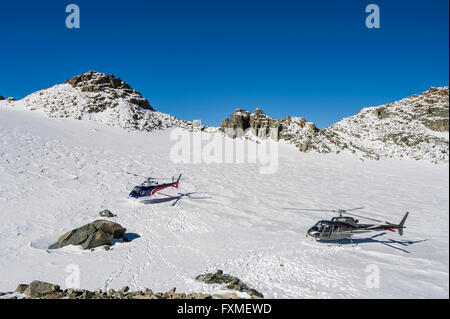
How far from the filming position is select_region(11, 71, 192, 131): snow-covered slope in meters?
54.2

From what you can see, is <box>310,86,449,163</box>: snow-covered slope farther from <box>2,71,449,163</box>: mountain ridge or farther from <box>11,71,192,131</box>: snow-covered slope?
<box>11,71,192,131</box>: snow-covered slope

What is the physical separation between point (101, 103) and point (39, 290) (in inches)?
2313

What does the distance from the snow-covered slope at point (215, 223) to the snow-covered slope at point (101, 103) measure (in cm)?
1916

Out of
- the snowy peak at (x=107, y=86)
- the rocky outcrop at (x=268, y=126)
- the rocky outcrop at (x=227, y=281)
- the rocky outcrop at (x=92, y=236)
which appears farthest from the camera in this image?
the snowy peak at (x=107, y=86)

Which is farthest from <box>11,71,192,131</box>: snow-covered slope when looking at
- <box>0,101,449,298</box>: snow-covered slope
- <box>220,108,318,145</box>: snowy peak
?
<box>0,101,449,298</box>: snow-covered slope

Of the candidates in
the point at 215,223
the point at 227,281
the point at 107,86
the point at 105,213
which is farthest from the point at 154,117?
the point at 227,281

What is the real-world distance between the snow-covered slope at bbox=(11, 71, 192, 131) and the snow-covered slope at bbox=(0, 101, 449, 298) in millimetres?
19164

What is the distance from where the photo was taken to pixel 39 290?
894 cm

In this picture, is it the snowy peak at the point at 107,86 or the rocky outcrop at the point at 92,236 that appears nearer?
the rocky outcrop at the point at 92,236

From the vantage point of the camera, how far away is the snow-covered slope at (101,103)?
54.2 metres

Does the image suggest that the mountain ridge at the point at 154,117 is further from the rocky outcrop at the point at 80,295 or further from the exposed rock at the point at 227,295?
the rocky outcrop at the point at 80,295

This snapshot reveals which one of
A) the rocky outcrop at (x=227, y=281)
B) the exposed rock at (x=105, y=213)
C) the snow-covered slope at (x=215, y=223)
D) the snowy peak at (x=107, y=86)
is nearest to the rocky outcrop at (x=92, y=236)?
the snow-covered slope at (x=215, y=223)
